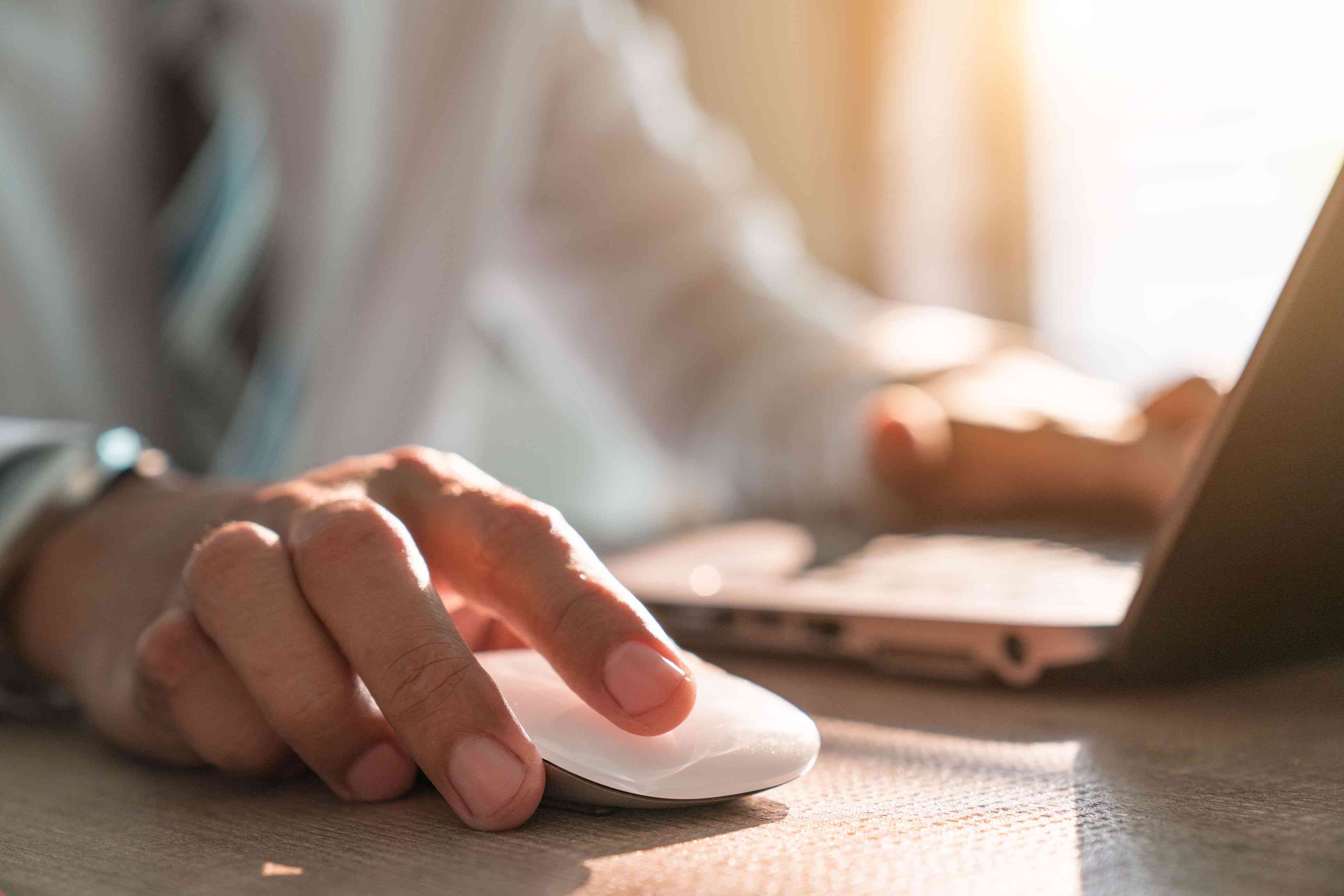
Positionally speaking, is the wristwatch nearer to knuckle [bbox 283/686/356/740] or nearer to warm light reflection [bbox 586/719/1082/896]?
knuckle [bbox 283/686/356/740]

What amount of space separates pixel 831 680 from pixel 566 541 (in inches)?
6.7

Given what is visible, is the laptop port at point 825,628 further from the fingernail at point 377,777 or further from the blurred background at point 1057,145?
the blurred background at point 1057,145

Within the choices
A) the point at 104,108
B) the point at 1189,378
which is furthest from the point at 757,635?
the point at 104,108

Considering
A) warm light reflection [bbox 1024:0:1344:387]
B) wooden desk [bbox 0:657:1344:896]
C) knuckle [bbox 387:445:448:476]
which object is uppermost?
warm light reflection [bbox 1024:0:1344:387]

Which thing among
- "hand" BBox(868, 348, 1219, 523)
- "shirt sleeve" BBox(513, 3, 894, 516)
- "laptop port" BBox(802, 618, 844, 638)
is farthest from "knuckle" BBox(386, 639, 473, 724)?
"shirt sleeve" BBox(513, 3, 894, 516)

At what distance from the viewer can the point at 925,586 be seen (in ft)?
1.57

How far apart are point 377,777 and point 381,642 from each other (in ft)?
0.13

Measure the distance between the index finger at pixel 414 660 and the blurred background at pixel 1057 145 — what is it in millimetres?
1660

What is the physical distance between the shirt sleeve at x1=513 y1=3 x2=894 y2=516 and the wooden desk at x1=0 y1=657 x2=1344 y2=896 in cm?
73

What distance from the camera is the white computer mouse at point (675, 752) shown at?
24cm

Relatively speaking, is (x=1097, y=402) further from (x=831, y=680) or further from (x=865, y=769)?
(x=865, y=769)

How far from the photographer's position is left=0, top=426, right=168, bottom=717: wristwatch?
417mm

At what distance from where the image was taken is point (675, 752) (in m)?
0.25

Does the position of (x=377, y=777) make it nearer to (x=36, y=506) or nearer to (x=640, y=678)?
(x=640, y=678)
